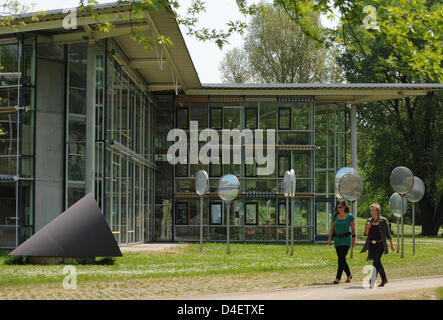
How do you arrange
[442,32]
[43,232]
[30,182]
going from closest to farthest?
[442,32], [43,232], [30,182]

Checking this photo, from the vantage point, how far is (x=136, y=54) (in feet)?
94.1

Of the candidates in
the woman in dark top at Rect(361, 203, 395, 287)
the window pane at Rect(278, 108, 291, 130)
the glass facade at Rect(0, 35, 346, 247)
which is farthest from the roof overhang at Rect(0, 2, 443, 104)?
the woman in dark top at Rect(361, 203, 395, 287)

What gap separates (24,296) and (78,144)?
1320 centimetres

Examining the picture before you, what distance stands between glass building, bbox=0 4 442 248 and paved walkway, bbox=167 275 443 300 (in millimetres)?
6007

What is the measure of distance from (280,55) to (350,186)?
27935mm

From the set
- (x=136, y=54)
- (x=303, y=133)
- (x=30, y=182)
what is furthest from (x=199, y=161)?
(x=30, y=182)

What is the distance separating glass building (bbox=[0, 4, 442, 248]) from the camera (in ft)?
77.4

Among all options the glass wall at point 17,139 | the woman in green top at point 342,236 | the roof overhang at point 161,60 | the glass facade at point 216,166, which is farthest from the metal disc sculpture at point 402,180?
the glass wall at point 17,139

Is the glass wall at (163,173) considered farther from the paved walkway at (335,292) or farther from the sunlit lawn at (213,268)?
the paved walkway at (335,292)

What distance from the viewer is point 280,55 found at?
46.8 metres

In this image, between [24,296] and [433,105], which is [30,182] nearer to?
[24,296]

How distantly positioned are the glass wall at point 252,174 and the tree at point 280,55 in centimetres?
1076

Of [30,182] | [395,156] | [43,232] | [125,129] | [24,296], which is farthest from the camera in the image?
[395,156]

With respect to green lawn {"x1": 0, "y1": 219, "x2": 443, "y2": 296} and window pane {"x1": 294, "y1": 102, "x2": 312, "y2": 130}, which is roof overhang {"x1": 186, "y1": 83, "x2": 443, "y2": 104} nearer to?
window pane {"x1": 294, "y1": 102, "x2": 312, "y2": 130}
